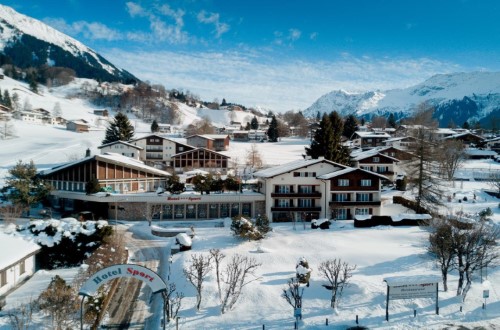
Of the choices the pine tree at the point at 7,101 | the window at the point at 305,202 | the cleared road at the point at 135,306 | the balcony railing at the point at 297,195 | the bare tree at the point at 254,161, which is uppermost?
the pine tree at the point at 7,101

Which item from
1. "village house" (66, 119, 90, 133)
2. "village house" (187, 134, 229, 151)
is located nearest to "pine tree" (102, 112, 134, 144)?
"village house" (187, 134, 229, 151)

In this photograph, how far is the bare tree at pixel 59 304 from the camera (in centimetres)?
1648

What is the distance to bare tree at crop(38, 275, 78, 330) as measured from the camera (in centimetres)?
1648

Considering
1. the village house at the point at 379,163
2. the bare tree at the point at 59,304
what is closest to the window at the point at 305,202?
the village house at the point at 379,163

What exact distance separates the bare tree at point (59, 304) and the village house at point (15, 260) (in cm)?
348

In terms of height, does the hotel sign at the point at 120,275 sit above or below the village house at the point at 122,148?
below

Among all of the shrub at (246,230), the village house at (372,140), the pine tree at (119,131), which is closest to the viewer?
the shrub at (246,230)

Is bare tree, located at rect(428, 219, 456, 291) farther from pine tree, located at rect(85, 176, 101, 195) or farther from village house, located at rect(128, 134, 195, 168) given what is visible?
village house, located at rect(128, 134, 195, 168)

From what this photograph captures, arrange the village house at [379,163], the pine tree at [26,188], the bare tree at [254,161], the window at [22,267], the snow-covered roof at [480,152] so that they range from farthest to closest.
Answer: the snow-covered roof at [480,152]
the bare tree at [254,161]
the village house at [379,163]
the pine tree at [26,188]
the window at [22,267]

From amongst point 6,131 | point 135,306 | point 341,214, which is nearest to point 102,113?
point 6,131

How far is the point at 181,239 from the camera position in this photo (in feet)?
103

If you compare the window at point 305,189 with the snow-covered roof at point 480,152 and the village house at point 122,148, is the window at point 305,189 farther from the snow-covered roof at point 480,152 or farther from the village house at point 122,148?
the snow-covered roof at point 480,152

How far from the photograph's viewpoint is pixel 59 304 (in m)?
16.6

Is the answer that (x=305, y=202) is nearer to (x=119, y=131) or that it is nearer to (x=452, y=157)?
(x=452, y=157)
